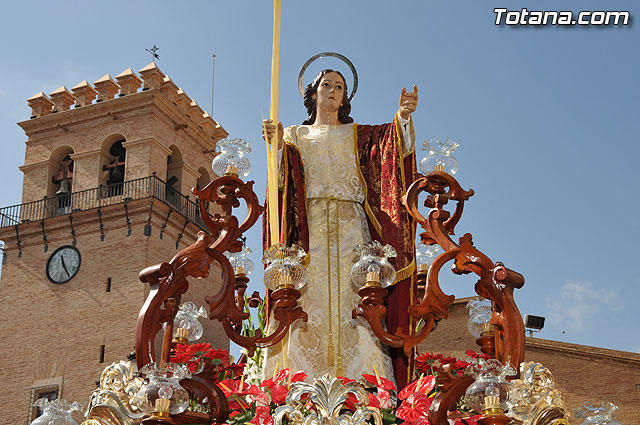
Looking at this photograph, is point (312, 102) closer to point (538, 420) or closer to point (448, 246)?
point (448, 246)

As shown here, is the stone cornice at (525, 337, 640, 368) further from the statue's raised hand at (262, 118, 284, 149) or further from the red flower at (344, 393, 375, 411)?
the red flower at (344, 393, 375, 411)

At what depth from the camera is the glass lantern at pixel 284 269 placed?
6.10 meters

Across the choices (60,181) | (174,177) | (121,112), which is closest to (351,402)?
(174,177)

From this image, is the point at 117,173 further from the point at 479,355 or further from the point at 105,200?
the point at 479,355

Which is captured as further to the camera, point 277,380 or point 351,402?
point 277,380

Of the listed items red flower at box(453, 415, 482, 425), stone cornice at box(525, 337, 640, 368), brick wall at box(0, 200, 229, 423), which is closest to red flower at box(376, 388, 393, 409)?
red flower at box(453, 415, 482, 425)

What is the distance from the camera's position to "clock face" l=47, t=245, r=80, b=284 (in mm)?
31734

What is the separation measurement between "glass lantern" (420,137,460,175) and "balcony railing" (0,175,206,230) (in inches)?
1007

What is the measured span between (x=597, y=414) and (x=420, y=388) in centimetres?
102

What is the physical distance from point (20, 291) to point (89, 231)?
308 cm

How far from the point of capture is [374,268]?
604cm

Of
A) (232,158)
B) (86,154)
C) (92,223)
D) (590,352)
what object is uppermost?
(86,154)

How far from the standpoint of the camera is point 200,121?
36.3 meters

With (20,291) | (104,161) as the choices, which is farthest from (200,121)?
(20,291)
